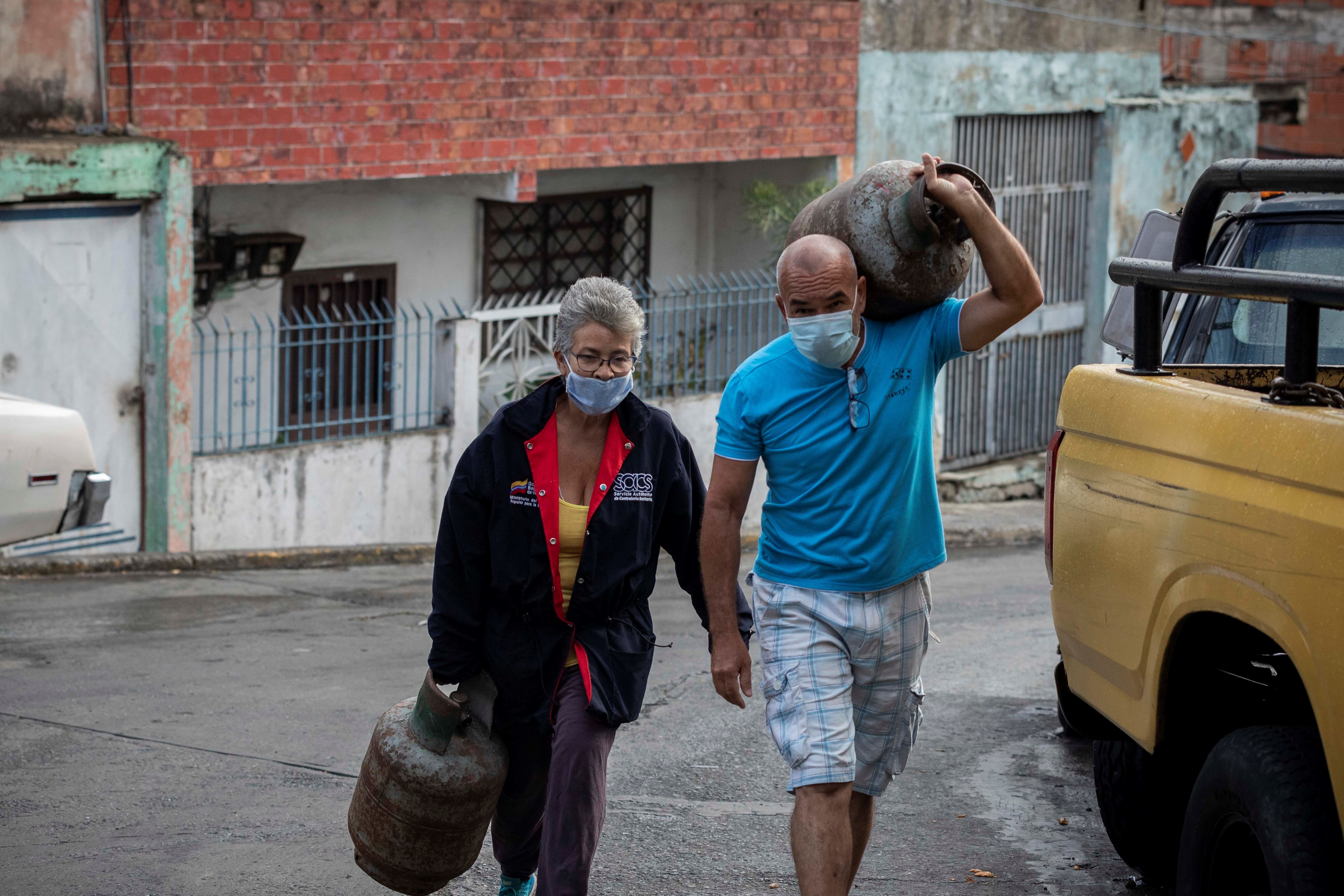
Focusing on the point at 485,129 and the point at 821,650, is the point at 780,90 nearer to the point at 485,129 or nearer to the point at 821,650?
the point at 485,129

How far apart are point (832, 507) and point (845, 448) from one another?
15 cm

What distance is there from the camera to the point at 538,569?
3.72 m

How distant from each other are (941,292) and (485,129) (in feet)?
25.1

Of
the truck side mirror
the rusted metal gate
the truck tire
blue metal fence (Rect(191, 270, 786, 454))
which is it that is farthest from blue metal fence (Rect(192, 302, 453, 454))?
the truck side mirror

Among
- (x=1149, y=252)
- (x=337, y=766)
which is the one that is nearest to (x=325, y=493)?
(x=337, y=766)

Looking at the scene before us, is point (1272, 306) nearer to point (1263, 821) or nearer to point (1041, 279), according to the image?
point (1263, 821)

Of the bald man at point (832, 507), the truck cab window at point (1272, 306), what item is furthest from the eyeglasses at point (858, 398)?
the truck cab window at point (1272, 306)

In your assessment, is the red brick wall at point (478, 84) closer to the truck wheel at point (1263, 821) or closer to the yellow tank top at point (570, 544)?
the yellow tank top at point (570, 544)

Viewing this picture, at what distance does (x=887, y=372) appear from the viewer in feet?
12.4

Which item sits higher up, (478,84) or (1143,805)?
(478,84)

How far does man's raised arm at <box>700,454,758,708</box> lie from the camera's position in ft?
12.3

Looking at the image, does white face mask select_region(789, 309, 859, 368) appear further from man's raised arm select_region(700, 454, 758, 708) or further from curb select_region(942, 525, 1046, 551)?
curb select_region(942, 525, 1046, 551)

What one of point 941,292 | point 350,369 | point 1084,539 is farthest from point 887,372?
point 350,369

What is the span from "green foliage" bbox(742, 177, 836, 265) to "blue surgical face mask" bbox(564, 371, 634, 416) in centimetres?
892
